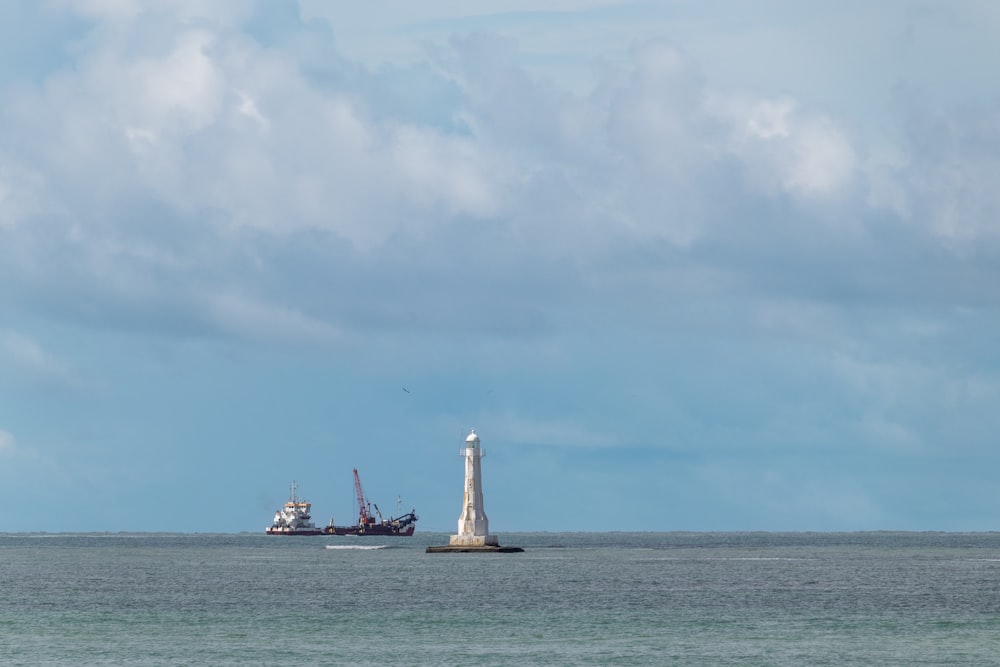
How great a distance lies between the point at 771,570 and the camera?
479 ft

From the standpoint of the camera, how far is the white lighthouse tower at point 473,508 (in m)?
152

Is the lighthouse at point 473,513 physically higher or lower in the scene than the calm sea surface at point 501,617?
higher

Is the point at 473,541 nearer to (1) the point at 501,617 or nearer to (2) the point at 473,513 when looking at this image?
(2) the point at 473,513

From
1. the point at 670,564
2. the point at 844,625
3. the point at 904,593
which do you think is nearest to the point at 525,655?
the point at 844,625

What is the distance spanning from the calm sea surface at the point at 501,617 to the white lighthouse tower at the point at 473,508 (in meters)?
12.1

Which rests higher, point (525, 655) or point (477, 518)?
point (477, 518)

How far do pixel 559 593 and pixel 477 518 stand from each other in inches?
2008

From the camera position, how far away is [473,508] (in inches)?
6093

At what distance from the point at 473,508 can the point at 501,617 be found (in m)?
70.9

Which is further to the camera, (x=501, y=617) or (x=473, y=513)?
(x=473, y=513)

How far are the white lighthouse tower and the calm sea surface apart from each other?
1205 centimetres

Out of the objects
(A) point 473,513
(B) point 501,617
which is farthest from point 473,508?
(B) point 501,617

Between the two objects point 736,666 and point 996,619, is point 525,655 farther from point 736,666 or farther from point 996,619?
point 996,619

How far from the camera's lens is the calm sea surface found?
66188 millimetres
